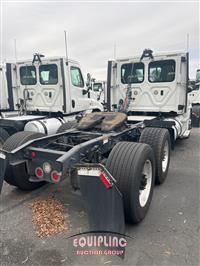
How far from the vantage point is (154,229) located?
2.85 metres

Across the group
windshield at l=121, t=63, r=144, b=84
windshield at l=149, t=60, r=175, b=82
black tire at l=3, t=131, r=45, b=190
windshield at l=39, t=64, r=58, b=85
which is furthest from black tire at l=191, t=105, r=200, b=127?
black tire at l=3, t=131, r=45, b=190

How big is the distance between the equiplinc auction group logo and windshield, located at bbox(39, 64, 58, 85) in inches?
210

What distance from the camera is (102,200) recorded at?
92.0 inches

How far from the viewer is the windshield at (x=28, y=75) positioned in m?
7.25

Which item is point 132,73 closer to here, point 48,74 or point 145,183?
point 48,74

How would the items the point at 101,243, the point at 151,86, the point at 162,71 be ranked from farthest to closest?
the point at 151,86 < the point at 162,71 < the point at 101,243

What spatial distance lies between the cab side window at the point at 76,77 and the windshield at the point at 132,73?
165 centimetres

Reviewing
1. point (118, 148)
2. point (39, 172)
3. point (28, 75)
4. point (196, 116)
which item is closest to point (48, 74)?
point (28, 75)

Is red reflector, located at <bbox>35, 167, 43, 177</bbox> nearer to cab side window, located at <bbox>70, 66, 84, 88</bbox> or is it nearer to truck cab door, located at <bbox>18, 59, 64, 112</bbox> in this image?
truck cab door, located at <bbox>18, 59, 64, 112</bbox>

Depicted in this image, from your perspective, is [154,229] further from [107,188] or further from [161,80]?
[161,80]

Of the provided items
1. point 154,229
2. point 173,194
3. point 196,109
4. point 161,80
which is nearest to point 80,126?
point 173,194

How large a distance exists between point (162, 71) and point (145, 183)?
13.1 ft

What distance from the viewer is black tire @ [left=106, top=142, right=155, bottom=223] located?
269 cm

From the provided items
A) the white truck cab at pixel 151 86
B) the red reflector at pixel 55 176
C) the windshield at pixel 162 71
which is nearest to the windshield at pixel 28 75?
the white truck cab at pixel 151 86
